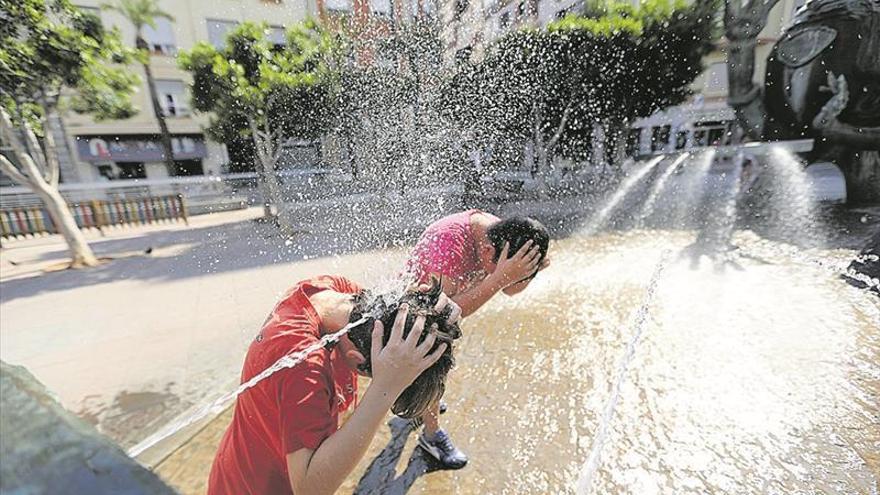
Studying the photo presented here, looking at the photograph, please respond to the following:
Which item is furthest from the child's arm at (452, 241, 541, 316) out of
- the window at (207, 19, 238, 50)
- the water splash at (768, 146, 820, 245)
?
the window at (207, 19, 238, 50)

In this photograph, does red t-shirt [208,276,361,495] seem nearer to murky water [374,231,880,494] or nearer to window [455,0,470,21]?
murky water [374,231,880,494]

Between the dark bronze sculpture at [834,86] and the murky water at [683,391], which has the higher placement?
the dark bronze sculpture at [834,86]

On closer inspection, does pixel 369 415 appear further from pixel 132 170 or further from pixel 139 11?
pixel 132 170

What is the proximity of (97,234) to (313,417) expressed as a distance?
1538cm

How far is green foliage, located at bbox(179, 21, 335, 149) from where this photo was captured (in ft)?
35.4

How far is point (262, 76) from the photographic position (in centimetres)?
1084

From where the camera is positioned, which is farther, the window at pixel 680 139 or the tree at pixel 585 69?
the window at pixel 680 139

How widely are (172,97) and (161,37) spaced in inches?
121

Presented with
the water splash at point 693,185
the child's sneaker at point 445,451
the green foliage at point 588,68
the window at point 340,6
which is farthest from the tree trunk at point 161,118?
the child's sneaker at point 445,451

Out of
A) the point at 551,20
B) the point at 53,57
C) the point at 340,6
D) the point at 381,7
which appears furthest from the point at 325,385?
the point at 340,6

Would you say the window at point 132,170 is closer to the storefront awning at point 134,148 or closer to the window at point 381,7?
the storefront awning at point 134,148

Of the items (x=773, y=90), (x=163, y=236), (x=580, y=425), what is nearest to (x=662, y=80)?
(x=773, y=90)

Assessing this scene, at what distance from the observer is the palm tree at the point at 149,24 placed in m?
19.5

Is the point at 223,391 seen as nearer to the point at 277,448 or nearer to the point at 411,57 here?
the point at 277,448
